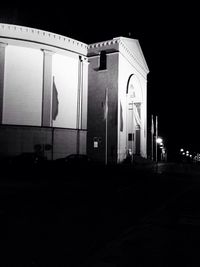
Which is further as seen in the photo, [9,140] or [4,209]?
[9,140]

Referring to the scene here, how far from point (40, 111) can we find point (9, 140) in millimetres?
5139

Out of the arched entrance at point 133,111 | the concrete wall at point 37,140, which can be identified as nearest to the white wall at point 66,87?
the concrete wall at point 37,140

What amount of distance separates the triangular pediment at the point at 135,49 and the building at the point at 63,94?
0.45 feet

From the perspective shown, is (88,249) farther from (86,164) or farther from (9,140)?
(9,140)

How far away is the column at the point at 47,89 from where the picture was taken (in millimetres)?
38125

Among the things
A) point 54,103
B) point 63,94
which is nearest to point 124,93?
point 63,94

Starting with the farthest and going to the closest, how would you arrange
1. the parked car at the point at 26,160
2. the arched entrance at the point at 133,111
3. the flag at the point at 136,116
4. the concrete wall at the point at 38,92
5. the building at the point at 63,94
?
the flag at the point at 136,116, the arched entrance at the point at 133,111, the building at the point at 63,94, the concrete wall at the point at 38,92, the parked car at the point at 26,160

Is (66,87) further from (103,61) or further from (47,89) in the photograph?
(103,61)

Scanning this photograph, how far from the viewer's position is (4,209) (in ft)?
38.2

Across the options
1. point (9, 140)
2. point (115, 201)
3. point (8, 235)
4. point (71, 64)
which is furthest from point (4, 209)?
point (71, 64)

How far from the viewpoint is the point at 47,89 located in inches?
1524

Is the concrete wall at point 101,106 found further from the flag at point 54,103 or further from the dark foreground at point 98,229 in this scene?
the dark foreground at point 98,229

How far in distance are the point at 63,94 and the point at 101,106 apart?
20.4 ft

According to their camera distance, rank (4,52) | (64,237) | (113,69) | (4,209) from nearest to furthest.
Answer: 1. (64,237)
2. (4,209)
3. (4,52)
4. (113,69)
